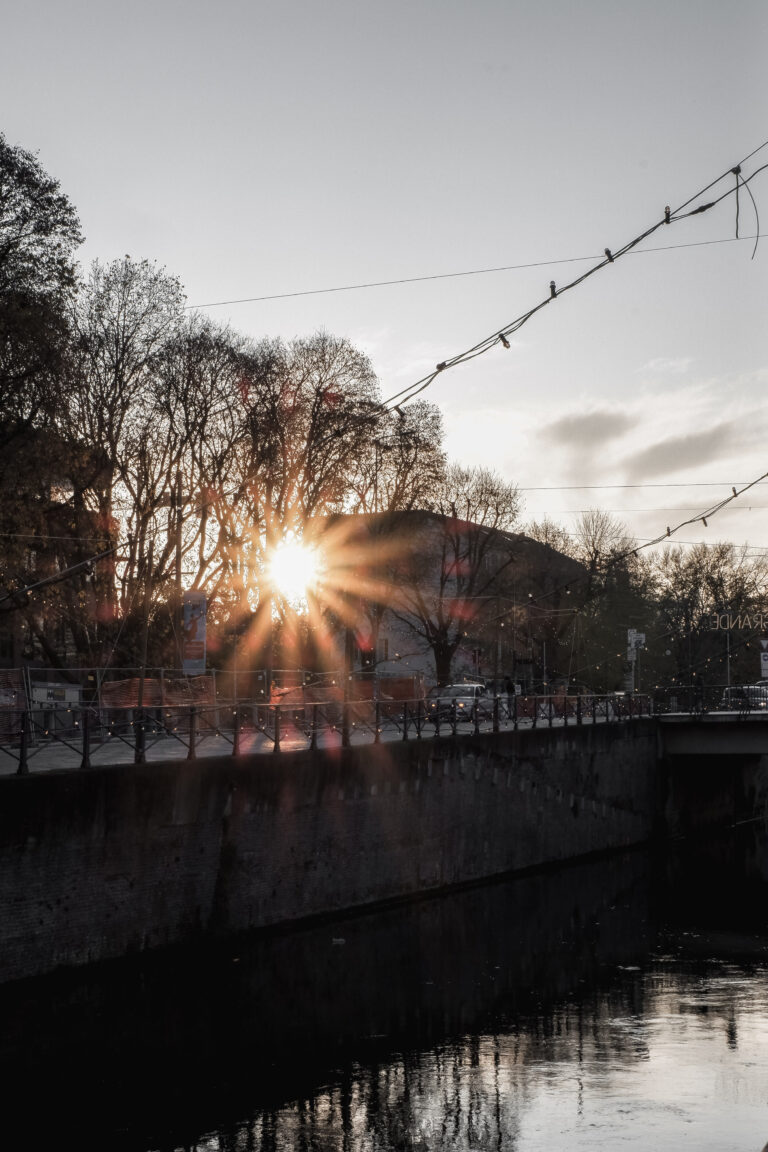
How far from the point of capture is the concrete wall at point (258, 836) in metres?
21.3

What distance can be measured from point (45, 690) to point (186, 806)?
25.8ft

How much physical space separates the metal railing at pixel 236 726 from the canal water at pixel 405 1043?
11.8ft

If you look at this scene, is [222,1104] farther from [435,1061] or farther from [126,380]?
[126,380]

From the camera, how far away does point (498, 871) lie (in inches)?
1423

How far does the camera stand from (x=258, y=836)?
87.1 feet

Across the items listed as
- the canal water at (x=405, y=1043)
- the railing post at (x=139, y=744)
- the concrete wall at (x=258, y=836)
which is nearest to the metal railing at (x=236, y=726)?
the railing post at (x=139, y=744)

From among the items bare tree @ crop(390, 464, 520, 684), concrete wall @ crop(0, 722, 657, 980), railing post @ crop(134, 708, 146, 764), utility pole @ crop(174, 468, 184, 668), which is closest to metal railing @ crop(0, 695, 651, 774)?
railing post @ crop(134, 708, 146, 764)

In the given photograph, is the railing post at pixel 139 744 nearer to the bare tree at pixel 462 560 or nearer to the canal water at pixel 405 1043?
the canal water at pixel 405 1043

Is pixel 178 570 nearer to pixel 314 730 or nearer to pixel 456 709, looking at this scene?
pixel 456 709

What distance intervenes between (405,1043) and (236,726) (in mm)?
7650

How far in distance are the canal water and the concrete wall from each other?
0.69m

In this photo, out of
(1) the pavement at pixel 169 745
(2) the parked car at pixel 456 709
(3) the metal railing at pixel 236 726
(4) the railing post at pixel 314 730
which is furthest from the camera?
(2) the parked car at pixel 456 709

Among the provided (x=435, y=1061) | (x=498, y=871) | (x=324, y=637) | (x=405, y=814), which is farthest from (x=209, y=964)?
(x=324, y=637)

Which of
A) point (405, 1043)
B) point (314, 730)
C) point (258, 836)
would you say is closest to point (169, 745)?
point (258, 836)
